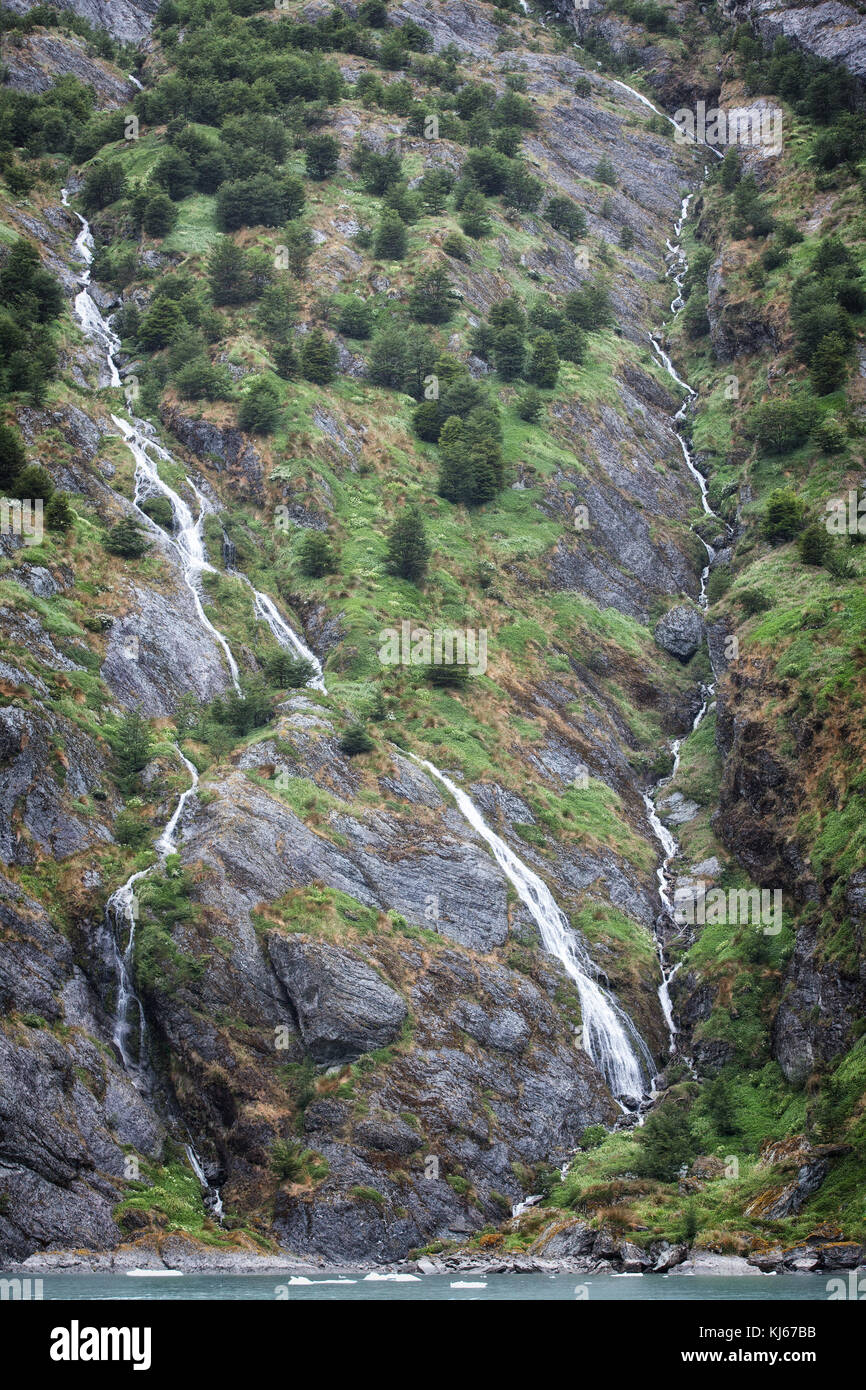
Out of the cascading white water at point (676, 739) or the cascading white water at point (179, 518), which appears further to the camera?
the cascading white water at point (179, 518)

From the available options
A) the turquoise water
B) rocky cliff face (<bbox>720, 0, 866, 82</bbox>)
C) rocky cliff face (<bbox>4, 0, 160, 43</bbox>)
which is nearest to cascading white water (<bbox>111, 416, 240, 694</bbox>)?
the turquoise water

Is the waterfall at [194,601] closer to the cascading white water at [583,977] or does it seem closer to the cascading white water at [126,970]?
the cascading white water at [126,970]

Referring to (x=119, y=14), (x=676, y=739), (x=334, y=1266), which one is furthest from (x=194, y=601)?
(x=119, y=14)

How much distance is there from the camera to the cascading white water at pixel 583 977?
178 ft

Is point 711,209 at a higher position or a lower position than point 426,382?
higher

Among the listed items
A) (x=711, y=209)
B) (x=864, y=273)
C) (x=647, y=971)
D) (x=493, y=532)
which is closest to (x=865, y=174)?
(x=864, y=273)

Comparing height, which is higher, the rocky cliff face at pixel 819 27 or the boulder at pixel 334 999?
the rocky cliff face at pixel 819 27

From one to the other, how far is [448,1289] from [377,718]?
3410 centimetres

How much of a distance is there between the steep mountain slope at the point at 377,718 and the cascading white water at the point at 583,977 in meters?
0.68

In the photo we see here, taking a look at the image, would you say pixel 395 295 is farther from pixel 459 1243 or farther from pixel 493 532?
pixel 459 1243

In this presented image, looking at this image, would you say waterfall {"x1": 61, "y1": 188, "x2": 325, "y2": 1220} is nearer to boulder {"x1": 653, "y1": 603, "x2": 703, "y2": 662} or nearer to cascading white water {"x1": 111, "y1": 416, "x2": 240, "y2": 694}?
cascading white water {"x1": 111, "y1": 416, "x2": 240, "y2": 694}

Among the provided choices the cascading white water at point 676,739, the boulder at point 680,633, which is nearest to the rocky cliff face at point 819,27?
the cascading white water at point 676,739

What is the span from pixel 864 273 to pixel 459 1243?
2835 inches

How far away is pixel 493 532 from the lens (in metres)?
83.5
